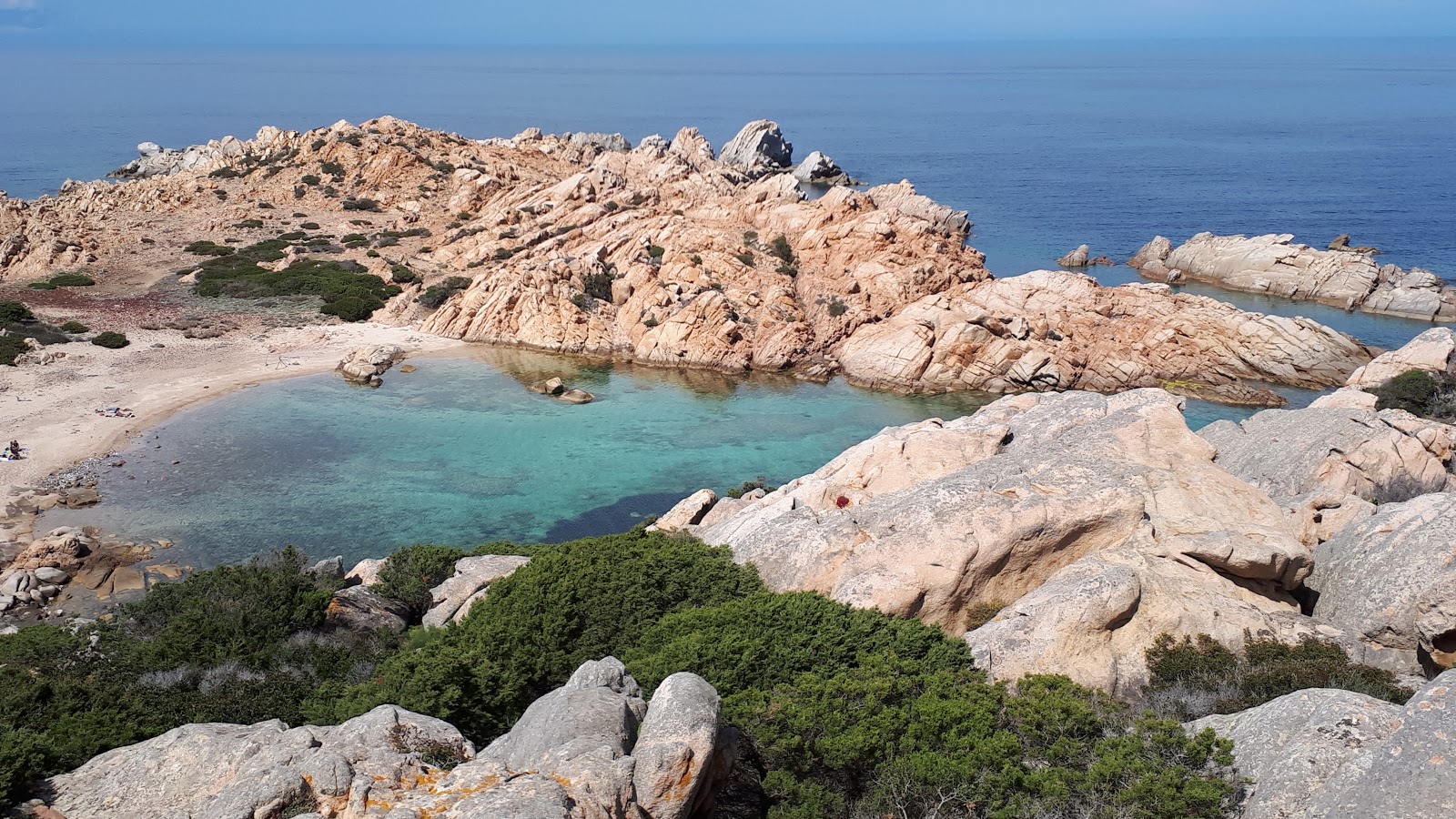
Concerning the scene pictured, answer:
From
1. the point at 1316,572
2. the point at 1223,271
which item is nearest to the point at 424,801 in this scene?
the point at 1316,572

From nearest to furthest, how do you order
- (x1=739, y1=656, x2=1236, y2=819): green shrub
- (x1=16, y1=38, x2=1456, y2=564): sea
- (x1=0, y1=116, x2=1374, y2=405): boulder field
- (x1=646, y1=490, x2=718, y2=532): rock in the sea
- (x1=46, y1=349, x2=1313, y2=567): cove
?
(x1=739, y1=656, x2=1236, y2=819): green shrub
(x1=646, y1=490, x2=718, y2=532): rock in the sea
(x1=46, y1=349, x2=1313, y2=567): cove
(x1=16, y1=38, x2=1456, y2=564): sea
(x1=0, y1=116, x2=1374, y2=405): boulder field

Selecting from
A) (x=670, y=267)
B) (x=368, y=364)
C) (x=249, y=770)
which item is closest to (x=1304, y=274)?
(x=670, y=267)

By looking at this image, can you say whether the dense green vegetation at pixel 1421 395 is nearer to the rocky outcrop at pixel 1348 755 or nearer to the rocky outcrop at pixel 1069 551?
the rocky outcrop at pixel 1069 551

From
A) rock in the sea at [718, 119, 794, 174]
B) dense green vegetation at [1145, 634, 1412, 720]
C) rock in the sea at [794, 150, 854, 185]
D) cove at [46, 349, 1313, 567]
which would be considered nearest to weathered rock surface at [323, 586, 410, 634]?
cove at [46, 349, 1313, 567]

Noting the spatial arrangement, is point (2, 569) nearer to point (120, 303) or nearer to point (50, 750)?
point (50, 750)

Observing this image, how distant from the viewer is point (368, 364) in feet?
139

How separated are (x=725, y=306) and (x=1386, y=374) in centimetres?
2898

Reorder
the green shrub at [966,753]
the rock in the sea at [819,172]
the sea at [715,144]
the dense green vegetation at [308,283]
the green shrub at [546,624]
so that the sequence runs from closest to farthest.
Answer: the green shrub at [966,753]
the green shrub at [546,624]
the sea at [715,144]
the dense green vegetation at [308,283]
the rock in the sea at [819,172]

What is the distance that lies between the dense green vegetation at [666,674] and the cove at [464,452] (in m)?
8.59

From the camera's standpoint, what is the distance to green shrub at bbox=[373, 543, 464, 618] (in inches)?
832

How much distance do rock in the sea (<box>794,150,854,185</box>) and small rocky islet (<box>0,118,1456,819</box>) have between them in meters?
42.1

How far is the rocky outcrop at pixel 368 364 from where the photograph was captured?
41875mm

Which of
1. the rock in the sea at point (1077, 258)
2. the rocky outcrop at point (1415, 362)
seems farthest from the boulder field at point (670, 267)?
the rock in the sea at point (1077, 258)

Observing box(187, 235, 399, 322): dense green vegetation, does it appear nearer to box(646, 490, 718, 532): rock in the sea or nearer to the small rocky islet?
the small rocky islet
